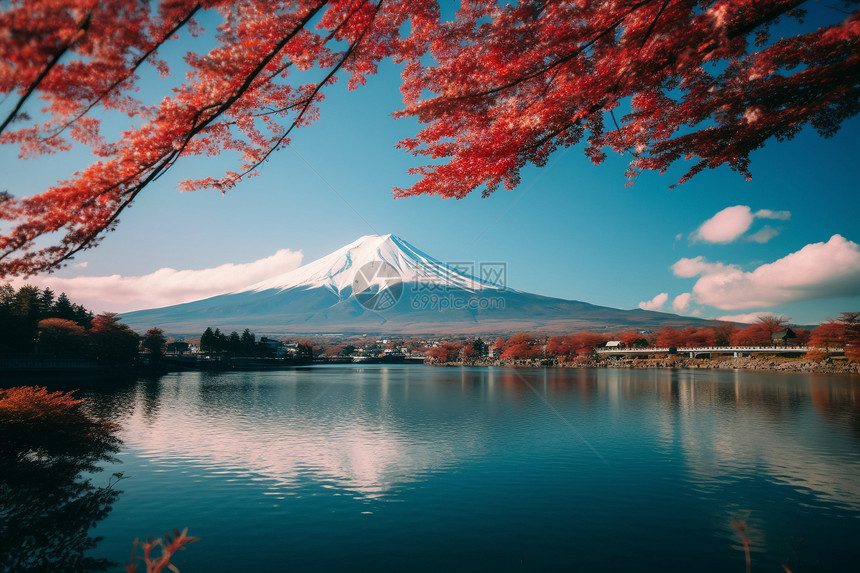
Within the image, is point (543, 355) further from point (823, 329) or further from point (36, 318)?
point (36, 318)

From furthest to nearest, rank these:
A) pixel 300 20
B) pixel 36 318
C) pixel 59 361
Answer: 1. pixel 36 318
2. pixel 59 361
3. pixel 300 20

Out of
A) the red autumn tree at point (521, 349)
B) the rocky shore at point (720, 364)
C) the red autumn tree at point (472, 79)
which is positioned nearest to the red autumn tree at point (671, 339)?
the rocky shore at point (720, 364)

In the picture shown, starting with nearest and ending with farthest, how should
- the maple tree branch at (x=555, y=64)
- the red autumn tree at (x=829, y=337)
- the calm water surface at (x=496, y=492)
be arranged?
the maple tree branch at (x=555, y=64)
the calm water surface at (x=496, y=492)
the red autumn tree at (x=829, y=337)

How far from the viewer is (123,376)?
40.8 m

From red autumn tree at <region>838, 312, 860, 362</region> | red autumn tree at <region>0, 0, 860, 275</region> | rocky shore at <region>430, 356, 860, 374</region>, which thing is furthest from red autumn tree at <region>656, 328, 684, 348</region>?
red autumn tree at <region>0, 0, 860, 275</region>

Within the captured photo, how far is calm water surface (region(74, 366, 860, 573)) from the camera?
5.35 m

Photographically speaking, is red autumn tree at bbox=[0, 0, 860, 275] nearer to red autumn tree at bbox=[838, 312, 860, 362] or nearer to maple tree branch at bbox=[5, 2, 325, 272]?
maple tree branch at bbox=[5, 2, 325, 272]

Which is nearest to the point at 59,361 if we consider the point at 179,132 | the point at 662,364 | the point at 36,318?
the point at 36,318

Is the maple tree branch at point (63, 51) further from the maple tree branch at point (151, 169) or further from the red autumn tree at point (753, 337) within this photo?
the red autumn tree at point (753, 337)

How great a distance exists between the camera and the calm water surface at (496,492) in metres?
5.35

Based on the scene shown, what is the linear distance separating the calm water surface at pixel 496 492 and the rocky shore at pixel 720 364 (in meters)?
32.1

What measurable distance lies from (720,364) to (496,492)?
56.6 m

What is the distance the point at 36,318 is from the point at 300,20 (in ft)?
155

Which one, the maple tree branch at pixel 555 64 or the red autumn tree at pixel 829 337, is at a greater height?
the maple tree branch at pixel 555 64
